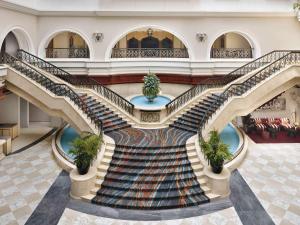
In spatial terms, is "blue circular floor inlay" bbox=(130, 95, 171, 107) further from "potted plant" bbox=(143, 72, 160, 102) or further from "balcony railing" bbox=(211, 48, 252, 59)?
"balcony railing" bbox=(211, 48, 252, 59)

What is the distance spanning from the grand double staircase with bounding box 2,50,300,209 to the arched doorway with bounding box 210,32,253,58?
1384 mm

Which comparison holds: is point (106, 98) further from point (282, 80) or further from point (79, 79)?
point (282, 80)

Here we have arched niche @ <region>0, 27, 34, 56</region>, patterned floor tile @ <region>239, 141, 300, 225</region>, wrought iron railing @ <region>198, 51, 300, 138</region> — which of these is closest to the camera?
patterned floor tile @ <region>239, 141, 300, 225</region>

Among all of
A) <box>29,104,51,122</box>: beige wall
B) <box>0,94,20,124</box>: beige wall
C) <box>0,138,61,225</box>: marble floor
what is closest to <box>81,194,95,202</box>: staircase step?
<box>0,138,61,225</box>: marble floor

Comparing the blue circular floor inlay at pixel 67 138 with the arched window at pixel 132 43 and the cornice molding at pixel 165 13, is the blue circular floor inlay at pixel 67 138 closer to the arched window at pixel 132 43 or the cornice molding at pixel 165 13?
the cornice molding at pixel 165 13

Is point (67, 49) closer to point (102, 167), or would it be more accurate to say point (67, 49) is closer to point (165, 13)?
point (165, 13)

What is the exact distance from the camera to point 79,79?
558 inches

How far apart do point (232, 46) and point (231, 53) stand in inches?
90.0

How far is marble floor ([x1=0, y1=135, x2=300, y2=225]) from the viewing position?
652cm

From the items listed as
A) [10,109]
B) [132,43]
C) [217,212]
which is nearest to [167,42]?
[132,43]

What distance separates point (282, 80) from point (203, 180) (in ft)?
20.5

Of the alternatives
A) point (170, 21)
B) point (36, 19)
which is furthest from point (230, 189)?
point (36, 19)

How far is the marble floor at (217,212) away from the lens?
6523mm

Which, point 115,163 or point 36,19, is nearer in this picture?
point 115,163
